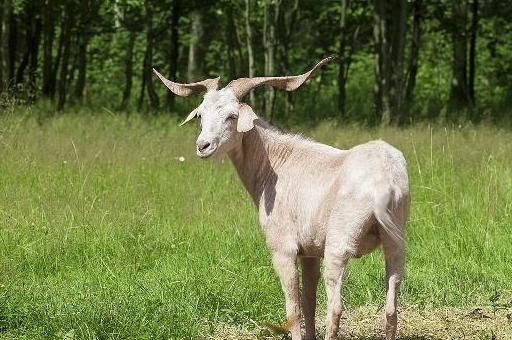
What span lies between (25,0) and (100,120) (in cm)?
639

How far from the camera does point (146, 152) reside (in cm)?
1198

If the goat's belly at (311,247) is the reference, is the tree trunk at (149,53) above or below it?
above

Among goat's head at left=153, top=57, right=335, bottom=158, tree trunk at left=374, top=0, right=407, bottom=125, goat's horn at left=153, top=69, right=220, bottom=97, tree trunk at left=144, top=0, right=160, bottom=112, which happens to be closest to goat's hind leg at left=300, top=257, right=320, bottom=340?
goat's head at left=153, top=57, right=335, bottom=158

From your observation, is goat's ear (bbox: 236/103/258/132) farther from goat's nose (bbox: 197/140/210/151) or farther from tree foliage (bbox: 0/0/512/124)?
tree foliage (bbox: 0/0/512/124)

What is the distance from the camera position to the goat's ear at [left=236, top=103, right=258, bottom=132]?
19.4 feet

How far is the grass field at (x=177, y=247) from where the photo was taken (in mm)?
6578

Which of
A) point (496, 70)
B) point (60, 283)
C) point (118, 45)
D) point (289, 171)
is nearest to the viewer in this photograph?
point (289, 171)

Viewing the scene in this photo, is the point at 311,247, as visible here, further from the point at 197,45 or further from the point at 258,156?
the point at 197,45

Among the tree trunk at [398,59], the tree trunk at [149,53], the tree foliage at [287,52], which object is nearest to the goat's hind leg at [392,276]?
the tree foliage at [287,52]

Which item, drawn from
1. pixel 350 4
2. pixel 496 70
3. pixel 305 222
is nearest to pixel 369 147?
pixel 305 222

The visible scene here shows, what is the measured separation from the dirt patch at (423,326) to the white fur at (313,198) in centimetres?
47

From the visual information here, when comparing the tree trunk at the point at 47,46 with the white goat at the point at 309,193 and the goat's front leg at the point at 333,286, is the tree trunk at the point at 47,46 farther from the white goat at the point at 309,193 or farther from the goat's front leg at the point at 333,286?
the goat's front leg at the point at 333,286

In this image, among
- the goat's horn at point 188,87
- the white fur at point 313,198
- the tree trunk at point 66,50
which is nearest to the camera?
the white fur at point 313,198

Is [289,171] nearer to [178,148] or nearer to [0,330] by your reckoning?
[0,330]
